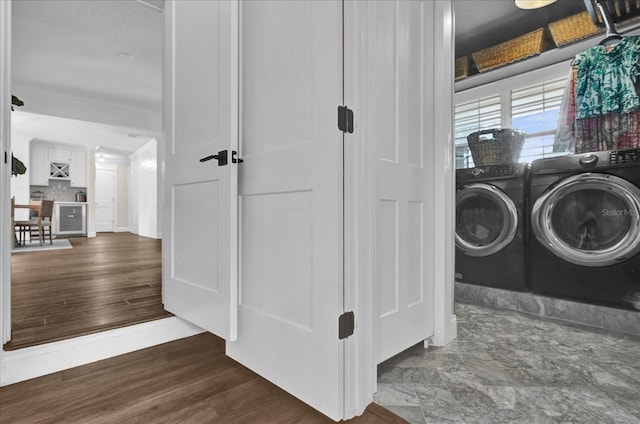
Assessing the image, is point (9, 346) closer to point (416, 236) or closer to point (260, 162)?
point (260, 162)

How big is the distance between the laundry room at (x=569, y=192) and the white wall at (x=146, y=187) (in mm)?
6891

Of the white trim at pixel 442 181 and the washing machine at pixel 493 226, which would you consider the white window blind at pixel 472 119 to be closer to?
the washing machine at pixel 493 226

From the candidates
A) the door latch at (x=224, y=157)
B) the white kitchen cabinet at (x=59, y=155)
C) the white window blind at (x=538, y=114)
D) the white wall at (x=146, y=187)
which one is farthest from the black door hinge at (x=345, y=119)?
the white kitchen cabinet at (x=59, y=155)

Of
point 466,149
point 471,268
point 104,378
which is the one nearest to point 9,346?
point 104,378

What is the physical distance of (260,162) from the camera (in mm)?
1368

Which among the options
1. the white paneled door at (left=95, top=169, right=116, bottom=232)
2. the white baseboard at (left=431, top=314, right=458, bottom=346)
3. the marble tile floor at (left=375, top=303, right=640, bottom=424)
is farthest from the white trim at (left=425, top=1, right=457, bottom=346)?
the white paneled door at (left=95, top=169, right=116, bottom=232)

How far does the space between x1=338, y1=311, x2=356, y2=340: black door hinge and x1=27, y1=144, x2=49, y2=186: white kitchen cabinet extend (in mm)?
9976

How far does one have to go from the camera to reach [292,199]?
124 centimetres

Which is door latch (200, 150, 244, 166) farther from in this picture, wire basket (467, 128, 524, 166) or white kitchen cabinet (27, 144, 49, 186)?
white kitchen cabinet (27, 144, 49, 186)

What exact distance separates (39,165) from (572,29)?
1072 centimetres

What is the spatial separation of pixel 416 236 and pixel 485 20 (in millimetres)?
2557

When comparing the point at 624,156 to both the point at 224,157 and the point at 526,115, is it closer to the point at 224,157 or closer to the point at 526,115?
the point at 526,115

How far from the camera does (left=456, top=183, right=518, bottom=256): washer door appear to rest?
2330mm

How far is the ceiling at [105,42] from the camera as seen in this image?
2941 mm
